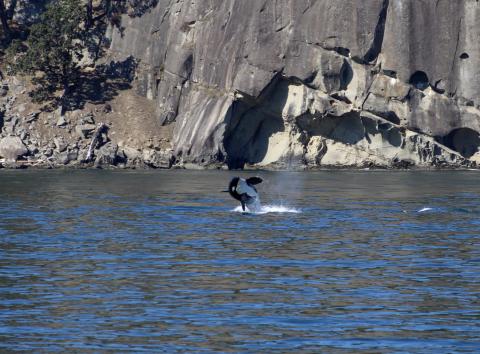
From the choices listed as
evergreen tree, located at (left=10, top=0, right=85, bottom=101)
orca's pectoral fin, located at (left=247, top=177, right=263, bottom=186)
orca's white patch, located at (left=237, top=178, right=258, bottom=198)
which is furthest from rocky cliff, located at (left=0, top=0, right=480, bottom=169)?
orca's pectoral fin, located at (left=247, top=177, right=263, bottom=186)

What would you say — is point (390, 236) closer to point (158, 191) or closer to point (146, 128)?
point (158, 191)

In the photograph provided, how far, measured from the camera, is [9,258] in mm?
26297

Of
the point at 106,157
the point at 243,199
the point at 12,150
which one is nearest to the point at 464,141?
the point at 106,157

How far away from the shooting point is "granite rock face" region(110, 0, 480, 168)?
80.6 metres

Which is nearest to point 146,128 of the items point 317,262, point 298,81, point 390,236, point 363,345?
point 298,81

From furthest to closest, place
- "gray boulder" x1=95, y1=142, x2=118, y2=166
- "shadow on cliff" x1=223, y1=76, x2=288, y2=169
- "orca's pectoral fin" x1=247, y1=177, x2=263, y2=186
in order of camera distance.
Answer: "gray boulder" x1=95, y1=142, x2=118, y2=166 → "shadow on cliff" x1=223, y1=76, x2=288, y2=169 → "orca's pectoral fin" x1=247, y1=177, x2=263, y2=186

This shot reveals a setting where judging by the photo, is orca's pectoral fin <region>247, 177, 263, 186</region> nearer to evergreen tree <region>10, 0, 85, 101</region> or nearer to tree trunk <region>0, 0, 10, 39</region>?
evergreen tree <region>10, 0, 85, 101</region>

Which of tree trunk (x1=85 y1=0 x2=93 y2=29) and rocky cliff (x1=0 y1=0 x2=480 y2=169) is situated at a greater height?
tree trunk (x1=85 y1=0 x2=93 y2=29)

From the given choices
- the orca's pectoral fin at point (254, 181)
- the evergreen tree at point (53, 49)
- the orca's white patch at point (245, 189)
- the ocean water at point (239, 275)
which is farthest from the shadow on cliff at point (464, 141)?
the orca's pectoral fin at point (254, 181)

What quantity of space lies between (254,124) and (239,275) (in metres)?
60.8

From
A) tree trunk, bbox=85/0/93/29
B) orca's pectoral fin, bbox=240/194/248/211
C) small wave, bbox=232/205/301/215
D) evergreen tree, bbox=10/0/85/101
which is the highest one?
tree trunk, bbox=85/0/93/29

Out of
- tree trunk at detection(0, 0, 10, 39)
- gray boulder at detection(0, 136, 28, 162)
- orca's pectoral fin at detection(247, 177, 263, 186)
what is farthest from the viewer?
tree trunk at detection(0, 0, 10, 39)

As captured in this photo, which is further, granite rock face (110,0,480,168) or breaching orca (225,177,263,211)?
granite rock face (110,0,480,168)

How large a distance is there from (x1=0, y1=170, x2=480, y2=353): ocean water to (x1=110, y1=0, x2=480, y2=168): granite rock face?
34.6m
